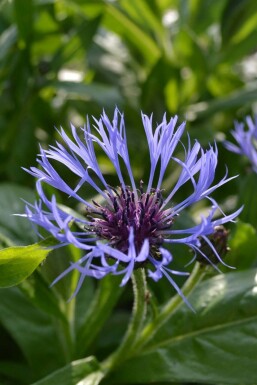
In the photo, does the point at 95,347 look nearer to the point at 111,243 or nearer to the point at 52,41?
the point at 111,243

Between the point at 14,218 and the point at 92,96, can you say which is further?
the point at 92,96

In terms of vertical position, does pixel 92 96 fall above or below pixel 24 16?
below

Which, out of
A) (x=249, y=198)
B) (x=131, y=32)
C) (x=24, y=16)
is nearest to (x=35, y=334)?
(x=249, y=198)

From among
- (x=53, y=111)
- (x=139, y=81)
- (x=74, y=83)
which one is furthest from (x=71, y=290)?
(x=139, y=81)

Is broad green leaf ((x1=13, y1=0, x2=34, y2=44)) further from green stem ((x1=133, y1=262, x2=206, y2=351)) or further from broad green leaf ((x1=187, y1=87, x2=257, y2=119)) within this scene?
green stem ((x1=133, y1=262, x2=206, y2=351))

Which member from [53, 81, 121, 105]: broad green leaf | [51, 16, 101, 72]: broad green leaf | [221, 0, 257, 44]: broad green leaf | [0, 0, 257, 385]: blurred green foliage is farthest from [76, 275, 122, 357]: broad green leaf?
[221, 0, 257, 44]: broad green leaf

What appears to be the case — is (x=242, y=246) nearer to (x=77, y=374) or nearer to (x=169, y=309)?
(x=169, y=309)

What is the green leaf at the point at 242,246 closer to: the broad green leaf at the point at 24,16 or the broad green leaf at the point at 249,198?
the broad green leaf at the point at 249,198
